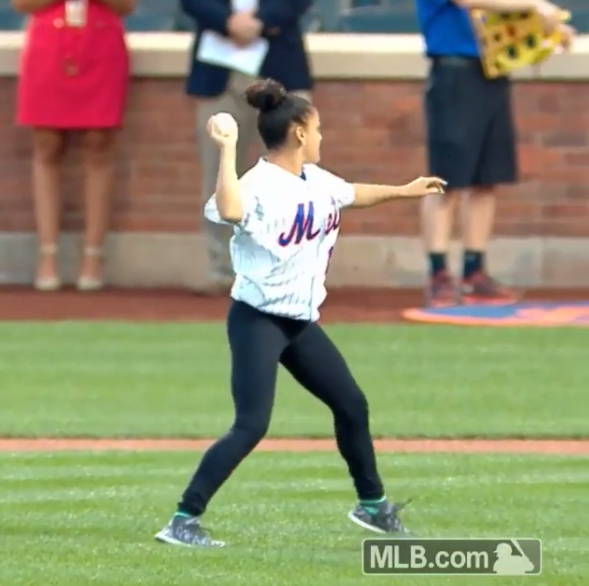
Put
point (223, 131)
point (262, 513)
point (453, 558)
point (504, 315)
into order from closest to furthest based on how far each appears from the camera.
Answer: point (453, 558) → point (223, 131) → point (262, 513) → point (504, 315)

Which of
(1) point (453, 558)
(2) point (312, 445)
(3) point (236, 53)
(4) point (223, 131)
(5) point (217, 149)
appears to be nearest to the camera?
(1) point (453, 558)

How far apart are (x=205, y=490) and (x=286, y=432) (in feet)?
7.52

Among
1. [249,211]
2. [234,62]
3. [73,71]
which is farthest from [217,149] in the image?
[249,211]

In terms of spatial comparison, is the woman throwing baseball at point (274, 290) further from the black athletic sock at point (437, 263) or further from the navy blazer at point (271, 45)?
the navy blazer at point (271, 45)

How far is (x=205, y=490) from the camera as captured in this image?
605cm

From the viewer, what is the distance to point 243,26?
464 inches

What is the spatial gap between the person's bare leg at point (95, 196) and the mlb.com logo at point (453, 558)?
7.51 meters

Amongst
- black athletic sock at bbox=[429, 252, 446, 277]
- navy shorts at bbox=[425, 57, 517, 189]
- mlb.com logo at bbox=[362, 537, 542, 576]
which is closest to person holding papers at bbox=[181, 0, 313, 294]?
navy shorts at bbox=[425, 57, 517, 189]

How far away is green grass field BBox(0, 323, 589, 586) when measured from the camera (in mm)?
5859

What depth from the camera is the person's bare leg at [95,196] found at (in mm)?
12977

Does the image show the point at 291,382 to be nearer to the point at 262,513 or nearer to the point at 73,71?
the point at 262,513

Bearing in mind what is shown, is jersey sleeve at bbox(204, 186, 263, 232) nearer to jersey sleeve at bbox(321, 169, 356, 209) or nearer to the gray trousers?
jersey sleeve at bbox(321, 169, 356, 209)

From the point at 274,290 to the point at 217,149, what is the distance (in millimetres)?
6347

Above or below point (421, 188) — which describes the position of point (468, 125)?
below
